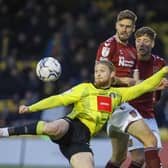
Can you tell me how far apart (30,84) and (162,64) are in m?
6.84

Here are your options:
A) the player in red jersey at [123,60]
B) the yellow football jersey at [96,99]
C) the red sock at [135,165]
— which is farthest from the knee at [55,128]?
the red sock at [135,165]

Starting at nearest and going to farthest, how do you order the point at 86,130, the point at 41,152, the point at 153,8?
the point at 86,130 < the point at 41,152 < the point at 153,8

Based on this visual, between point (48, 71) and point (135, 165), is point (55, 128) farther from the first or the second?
point (135, 165)

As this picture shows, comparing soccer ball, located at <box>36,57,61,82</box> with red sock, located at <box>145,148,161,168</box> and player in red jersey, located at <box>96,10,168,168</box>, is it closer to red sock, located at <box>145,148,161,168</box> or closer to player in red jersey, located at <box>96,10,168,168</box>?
player in red jersey, located at <box>96,10,168,168</box>

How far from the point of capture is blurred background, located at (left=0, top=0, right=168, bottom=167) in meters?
15.3

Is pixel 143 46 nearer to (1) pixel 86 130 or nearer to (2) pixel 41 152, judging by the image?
(1) pixel 86 130

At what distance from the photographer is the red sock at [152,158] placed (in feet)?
28.3

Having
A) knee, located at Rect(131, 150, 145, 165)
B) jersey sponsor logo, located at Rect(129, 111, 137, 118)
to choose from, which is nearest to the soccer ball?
jersey sponsor logo, located at Rect(129, 111, 137, 118)

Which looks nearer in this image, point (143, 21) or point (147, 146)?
point (147, 146)

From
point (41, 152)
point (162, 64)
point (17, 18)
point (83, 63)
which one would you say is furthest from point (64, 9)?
point (162, 64)

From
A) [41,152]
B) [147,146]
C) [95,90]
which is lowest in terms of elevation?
[41,152]

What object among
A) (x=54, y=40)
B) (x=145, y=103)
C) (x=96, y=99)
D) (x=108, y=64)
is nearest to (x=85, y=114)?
(x=96, y=99)

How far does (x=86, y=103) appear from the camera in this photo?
8367 millimetres

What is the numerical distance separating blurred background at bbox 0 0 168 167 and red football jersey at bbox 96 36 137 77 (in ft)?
15.7
